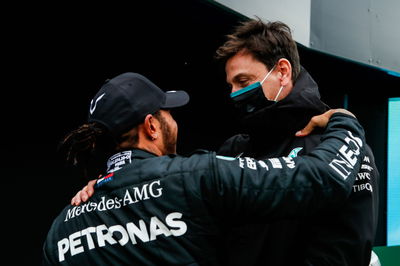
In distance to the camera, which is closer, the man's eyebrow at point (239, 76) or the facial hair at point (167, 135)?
the facial hair at point (167, 135)

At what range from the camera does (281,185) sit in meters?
1.24

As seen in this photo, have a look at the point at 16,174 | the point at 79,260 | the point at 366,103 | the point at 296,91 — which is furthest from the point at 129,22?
the point at 366,103

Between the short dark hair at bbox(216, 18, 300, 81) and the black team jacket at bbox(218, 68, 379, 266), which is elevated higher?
the short dark hair at bbox(216, 18, 300, 81)

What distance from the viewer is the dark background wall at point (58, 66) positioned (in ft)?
10.9

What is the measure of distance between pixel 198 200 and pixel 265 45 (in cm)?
81

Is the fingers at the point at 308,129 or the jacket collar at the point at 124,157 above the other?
the fingers at the point at 308,129

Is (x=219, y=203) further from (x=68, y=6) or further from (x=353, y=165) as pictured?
(x=68, y=6)

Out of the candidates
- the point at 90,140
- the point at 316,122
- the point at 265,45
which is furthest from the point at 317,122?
the point at 90,140

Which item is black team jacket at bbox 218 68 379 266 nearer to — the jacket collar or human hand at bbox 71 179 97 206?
the jacket collar

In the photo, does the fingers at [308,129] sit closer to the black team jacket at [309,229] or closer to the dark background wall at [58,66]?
the black team jacket at [309,229]

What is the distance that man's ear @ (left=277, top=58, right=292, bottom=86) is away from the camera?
172 centimetres

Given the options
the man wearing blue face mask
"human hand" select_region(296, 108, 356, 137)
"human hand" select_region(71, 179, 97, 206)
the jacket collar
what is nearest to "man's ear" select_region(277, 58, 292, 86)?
the man wearing blue face mask

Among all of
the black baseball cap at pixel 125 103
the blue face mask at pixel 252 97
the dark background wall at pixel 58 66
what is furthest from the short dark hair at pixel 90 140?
the dark background wall at pixel 58 66

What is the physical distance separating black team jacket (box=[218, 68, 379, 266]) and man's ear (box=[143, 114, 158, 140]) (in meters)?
0.45
